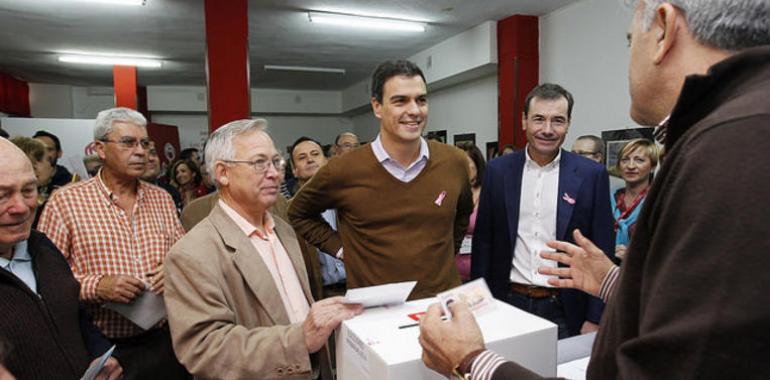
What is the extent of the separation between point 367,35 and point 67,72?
23.3ft

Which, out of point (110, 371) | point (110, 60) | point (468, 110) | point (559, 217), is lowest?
point (110, 371)

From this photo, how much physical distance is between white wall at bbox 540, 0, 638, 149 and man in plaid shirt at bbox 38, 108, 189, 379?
4.91 metres

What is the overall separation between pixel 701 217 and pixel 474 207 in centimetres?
219

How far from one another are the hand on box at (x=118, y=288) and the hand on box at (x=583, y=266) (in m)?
1.55

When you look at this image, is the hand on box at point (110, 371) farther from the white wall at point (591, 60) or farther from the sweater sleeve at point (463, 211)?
the white wall at point (591, 60)

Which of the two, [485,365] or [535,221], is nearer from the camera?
[485,365]

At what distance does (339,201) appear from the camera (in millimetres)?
2084

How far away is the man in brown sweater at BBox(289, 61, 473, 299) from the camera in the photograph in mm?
1973

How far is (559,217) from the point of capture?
209 centimetres

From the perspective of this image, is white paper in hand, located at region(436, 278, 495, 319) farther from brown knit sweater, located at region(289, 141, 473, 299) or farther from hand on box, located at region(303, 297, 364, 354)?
brown knit sweater, located at region(289, 141, 473, 299)

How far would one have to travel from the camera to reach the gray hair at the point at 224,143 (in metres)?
1.59

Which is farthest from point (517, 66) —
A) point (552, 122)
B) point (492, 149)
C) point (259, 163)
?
point (259, 163)

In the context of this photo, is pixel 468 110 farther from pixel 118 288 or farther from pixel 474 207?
pixel 118 288

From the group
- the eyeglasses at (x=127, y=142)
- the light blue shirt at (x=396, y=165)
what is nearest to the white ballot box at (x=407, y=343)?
the light blue shirt at (x=396, y=165)
